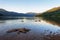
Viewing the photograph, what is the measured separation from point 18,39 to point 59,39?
9.38 m

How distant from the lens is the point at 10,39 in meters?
26.2

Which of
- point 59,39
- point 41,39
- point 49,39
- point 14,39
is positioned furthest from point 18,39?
point 59,39

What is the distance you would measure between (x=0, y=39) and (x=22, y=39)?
16.3 feet

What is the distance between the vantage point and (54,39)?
85.8ft

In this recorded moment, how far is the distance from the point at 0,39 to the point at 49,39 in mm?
11000

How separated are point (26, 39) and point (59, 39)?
7581mm

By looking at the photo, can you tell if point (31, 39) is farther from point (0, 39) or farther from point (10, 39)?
point (0, 39)

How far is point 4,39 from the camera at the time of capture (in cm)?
2603

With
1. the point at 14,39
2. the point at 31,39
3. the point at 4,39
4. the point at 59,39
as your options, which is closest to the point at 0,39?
the point at 4,39

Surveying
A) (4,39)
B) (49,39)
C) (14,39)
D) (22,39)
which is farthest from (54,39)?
(4,39)

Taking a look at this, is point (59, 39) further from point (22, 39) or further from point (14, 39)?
point (14, 39)

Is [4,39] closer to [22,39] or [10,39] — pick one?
[10,39]

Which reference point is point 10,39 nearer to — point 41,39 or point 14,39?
point 14,39

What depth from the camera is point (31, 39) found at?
25938 millimetres
